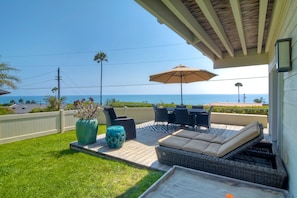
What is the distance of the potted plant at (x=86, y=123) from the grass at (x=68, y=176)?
0.49 metres

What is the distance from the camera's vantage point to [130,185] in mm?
2754

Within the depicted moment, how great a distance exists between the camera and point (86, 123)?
4750 mm

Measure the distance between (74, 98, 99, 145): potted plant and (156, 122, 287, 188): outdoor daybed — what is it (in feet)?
7.56

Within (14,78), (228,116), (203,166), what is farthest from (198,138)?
(14,78)

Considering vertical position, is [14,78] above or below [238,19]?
below

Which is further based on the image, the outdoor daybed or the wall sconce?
the outdoor daybed

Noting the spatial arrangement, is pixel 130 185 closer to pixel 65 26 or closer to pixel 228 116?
pixel 228 116

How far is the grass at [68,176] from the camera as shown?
259 cm

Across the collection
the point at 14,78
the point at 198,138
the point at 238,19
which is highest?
the point at 238,19

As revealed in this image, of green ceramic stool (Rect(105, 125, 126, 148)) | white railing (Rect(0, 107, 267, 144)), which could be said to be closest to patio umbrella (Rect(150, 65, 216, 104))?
white railing (Rect(0, 107, 267, 144))

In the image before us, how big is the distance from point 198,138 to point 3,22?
Answer: 1757 centimetres

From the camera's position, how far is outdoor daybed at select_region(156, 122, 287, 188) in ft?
7.77

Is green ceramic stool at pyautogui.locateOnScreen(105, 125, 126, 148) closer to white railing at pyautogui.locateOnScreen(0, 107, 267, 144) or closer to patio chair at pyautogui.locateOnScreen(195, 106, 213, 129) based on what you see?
patio chair at pyautogui.locateOnScreen(195, 106, 213, 129)

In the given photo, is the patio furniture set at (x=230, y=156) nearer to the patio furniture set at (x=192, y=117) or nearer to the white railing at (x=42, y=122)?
the patio furniture set at (x=192, y=117)
